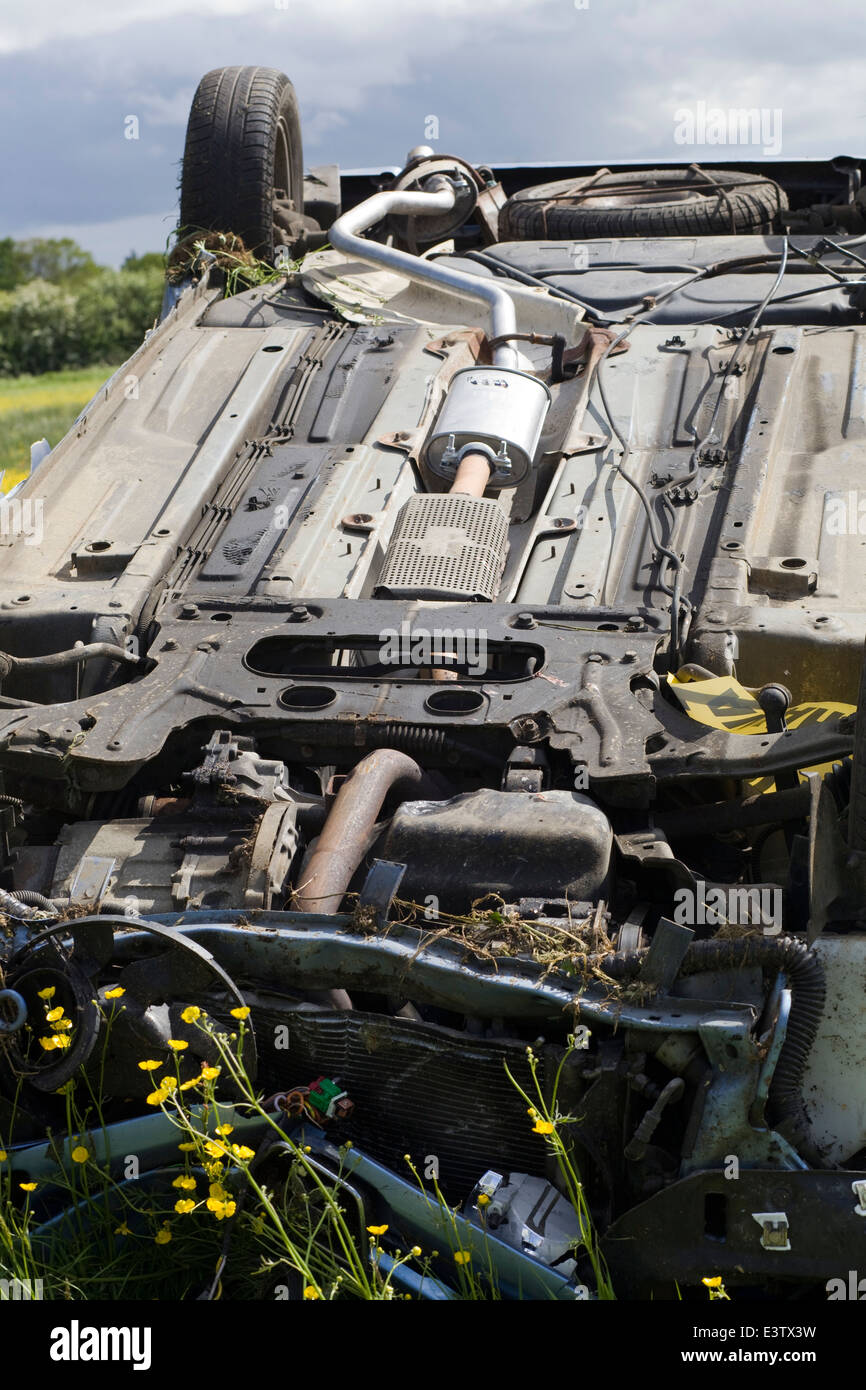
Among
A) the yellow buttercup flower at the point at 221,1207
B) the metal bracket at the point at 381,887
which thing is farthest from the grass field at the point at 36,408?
the yellow buttercup flower at the point at 221,1207

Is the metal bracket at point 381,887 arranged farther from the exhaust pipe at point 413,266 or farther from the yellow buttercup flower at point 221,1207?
the exhaust pipe at point 413,266

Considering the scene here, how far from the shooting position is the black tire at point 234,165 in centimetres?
699

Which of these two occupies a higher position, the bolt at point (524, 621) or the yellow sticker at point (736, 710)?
the bolt at point (524, 621)

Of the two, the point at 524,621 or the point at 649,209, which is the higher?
the point at 649,209

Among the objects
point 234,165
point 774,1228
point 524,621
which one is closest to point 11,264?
point 234,165

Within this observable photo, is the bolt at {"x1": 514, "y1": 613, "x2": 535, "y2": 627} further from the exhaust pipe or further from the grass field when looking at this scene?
the grass field

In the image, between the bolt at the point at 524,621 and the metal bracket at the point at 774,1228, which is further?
the bolt at the point at 524,621

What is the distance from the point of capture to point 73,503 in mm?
5070

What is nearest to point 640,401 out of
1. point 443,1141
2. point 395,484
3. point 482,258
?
point 395,484

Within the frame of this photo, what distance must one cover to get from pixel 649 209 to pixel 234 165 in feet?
6.42

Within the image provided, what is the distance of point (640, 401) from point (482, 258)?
1562 millimetres

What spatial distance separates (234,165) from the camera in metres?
6.99

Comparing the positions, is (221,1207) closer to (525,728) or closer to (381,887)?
(381,887)
